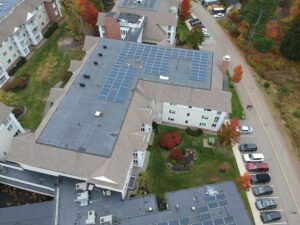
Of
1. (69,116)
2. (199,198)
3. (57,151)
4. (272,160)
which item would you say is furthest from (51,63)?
(272,160)

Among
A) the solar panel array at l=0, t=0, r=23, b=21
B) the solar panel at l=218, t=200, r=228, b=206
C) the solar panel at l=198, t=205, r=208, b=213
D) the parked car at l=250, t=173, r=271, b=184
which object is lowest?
the parked car at l=250, t=173, r=271, b=184

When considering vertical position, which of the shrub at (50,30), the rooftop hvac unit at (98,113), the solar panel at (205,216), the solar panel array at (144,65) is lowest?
the solar panel at (205,216)

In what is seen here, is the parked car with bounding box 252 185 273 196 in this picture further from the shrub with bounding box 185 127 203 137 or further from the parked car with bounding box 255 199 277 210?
the shrub with bounding box 185 127 203 137

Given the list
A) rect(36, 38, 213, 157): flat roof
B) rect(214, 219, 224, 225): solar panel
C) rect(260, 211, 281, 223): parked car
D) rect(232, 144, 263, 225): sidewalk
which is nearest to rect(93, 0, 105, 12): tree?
rect(36, 38, 213, 157): flat roof

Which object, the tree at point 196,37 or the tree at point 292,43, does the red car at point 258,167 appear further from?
the tree at point 196,37

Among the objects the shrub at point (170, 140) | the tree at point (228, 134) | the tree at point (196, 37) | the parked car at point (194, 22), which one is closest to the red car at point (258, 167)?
the tree at point (228, 134)

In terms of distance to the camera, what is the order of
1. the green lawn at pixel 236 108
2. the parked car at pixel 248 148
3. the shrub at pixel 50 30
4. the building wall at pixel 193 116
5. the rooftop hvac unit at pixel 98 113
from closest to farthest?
the rooftop hvac unit at pixel 98 113 → the building wall at pixel 193 116 → the parked car at pixel 248 148 → the green lawn at pixel 236 108 → the shrub at pixel 50 30

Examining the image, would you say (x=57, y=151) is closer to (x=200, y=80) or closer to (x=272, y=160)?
(x=200, y=80)

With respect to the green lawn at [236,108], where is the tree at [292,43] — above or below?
above
